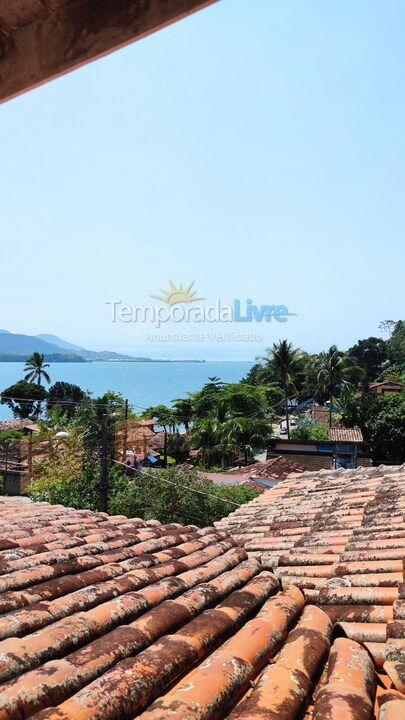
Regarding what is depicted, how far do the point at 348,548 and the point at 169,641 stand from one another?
2613 millimetres

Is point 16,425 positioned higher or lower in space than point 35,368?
lower

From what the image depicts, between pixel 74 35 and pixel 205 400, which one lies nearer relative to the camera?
pixel 74 35

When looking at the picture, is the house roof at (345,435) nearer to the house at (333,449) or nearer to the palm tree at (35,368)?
the house at (333,449)

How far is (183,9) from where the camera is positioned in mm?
1758

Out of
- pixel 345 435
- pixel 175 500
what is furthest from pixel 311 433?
pixel 175 500

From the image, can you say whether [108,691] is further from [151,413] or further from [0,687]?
[151,413]

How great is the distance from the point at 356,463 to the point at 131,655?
32.4 meters

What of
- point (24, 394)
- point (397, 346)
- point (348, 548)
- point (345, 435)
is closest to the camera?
point (348, 548)

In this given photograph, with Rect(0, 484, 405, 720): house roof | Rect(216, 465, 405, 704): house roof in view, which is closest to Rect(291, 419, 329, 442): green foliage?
Rect(216, 465, 405, 704): house roof

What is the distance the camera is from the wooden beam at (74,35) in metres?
1.81

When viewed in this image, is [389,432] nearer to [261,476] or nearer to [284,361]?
A: [284,361]

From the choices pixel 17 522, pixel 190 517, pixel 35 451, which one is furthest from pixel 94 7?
pixel 35 451

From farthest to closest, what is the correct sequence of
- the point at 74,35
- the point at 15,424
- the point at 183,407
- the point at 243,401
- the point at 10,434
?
the point at 183,407 → the point at 15,424 → the point at 243,401 → the point at 10,434 → the point at 74,35

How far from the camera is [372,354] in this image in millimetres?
82188
